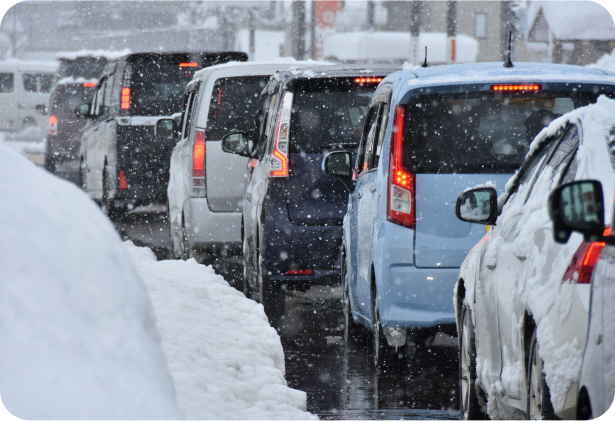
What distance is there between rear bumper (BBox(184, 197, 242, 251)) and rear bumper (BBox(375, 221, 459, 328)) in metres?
4.75

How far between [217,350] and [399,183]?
156cm

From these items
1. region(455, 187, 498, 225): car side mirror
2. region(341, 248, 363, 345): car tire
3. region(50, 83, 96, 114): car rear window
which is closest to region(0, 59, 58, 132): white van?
region(50, 83, 96, 114): car rear window

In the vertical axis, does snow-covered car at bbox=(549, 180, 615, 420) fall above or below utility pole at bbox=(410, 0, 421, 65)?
below

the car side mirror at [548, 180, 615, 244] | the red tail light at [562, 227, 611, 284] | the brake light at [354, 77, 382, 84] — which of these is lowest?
the red tail light at [562, 227, 611, 284]

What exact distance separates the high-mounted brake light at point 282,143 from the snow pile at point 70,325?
464 cm

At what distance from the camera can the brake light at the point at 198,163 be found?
34.6 ft

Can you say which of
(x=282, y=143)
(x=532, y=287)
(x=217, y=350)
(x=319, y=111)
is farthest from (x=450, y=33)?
(x=532, y=287)

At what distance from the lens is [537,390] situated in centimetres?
366

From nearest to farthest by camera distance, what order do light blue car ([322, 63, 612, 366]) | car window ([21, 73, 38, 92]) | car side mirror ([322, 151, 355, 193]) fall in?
light blue car ([322, 63, 612, 366]), car side mirror ([322, 151, 355, 193]), car window ([21, 73, 38, 92])

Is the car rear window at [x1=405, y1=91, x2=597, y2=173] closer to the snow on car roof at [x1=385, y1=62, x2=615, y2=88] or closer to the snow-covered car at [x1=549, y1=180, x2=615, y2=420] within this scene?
the snow on car roof at [x1=385, y1=62, x2=615, y2=88]

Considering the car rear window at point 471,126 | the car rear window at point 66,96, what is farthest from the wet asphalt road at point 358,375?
the car rear window at point 66,96

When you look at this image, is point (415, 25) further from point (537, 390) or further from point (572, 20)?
point (572, 20)

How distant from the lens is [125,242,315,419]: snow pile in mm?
4422

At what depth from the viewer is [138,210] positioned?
19.6m
